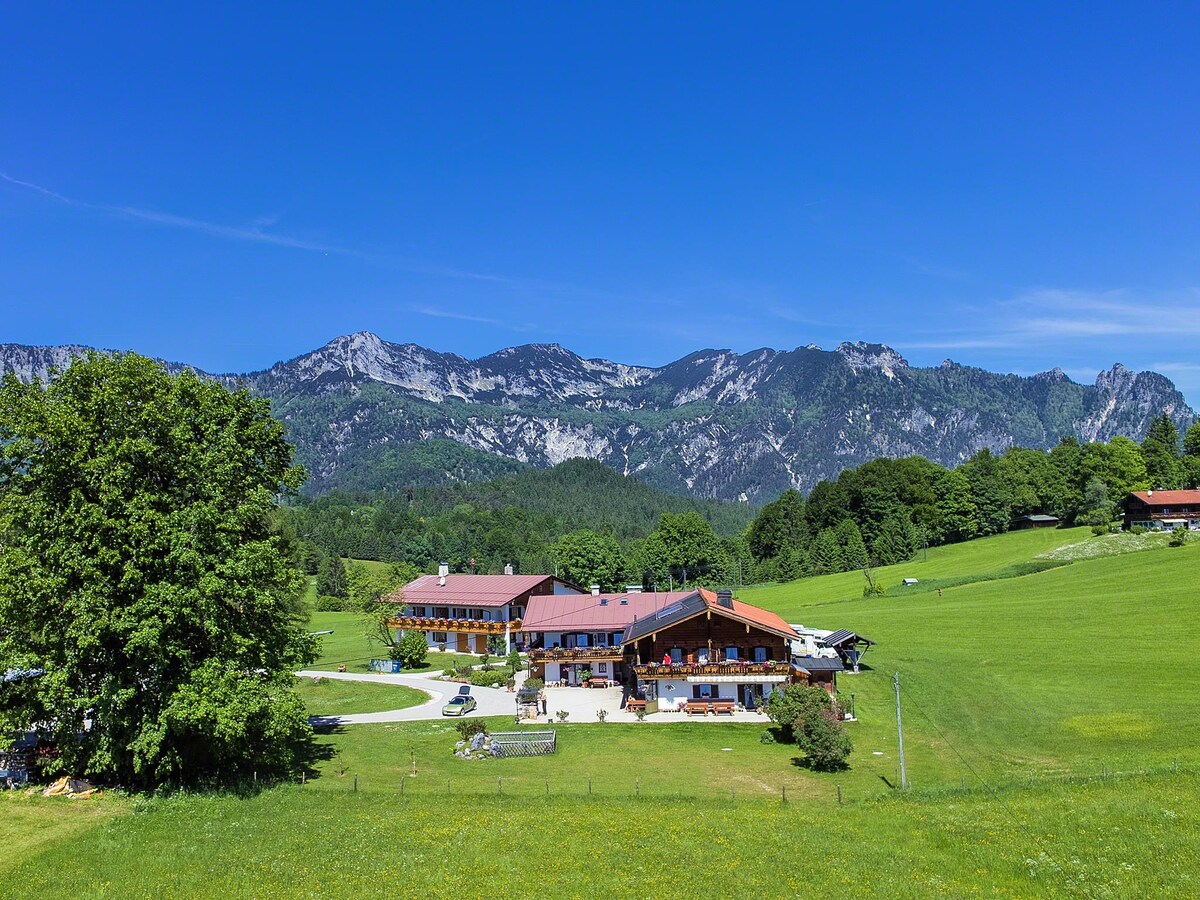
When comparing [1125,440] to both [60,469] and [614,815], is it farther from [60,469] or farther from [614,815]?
[60,469]

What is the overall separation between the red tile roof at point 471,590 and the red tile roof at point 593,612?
13.0 metres

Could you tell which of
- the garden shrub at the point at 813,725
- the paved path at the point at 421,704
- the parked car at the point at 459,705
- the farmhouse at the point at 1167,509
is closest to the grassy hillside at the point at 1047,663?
the garden shrub at the point at 813,725

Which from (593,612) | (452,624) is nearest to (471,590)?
(452,624)

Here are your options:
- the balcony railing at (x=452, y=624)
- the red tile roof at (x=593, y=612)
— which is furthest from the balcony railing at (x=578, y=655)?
the balcony railing at (x=452, y=624)

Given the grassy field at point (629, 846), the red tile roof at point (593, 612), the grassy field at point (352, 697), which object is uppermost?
the red tile roof at point (593, 612)

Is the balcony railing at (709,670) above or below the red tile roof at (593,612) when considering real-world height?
below

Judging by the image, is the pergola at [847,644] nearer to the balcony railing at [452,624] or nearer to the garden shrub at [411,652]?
the balcony railing at [452,624]

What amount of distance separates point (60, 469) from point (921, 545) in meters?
125

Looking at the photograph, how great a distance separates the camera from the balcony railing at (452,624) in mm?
81956

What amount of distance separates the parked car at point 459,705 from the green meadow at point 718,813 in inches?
125

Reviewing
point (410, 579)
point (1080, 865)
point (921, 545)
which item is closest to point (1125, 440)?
point (921, 545)

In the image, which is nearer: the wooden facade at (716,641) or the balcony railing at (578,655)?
the wooden facade at (716,641)

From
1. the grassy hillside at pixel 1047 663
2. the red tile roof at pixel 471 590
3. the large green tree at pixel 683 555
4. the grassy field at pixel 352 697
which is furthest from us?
the large green tree at pixel 683 555

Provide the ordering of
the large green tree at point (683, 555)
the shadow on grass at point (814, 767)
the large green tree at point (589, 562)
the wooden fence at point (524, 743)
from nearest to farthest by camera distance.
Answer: the shadow on grass at point (814, 767) → the wooden fence at point (524, 743) → the large green tree at point (589, 562) → the large green tree at point (683, 555)
